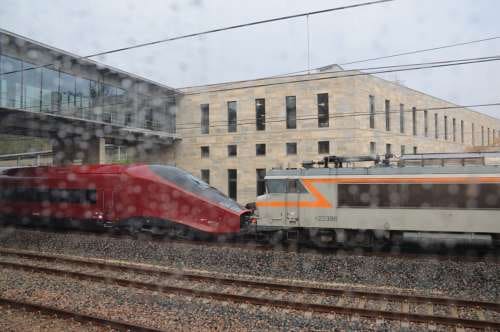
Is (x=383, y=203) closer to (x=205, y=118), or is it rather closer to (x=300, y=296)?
(x=300, y=296)

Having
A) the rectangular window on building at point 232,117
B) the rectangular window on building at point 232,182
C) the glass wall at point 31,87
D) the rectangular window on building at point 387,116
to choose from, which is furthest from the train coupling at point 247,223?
the rectangular window on building at point 387,116

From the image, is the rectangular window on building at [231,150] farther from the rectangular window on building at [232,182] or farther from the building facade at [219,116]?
the rectangular window on building at [232,182]

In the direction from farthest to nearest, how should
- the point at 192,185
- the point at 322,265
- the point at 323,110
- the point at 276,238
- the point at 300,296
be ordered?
the point at 323,110, the point at 192,185, the point at 276,238, the point at 322,265, the point at 300,296

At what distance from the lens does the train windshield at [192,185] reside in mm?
14906

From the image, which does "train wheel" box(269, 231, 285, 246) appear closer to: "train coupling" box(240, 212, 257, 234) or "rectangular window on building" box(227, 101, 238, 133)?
"train coupling" box(240, 212, 257, 234)

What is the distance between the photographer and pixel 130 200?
15.9m

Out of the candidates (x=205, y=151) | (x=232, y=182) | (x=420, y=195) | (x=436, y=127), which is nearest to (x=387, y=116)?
(x=436, y=127)

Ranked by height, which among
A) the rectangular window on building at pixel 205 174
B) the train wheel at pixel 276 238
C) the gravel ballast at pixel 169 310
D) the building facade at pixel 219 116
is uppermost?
the building facade at pixel 219 116

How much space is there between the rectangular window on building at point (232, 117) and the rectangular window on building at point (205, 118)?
1762mm

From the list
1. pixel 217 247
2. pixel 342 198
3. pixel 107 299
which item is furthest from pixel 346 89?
pixel 107 299

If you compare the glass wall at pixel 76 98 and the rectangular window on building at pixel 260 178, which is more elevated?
the glass wall at pixel 76 98

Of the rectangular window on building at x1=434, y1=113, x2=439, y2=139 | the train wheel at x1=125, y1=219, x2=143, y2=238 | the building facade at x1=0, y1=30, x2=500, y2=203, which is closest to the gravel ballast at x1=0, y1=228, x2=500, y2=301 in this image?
the train wheel at x1=125, y1=219, x2=143, y2=238

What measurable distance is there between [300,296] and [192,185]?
23.4 ft

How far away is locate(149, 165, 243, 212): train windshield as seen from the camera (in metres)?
14.9
